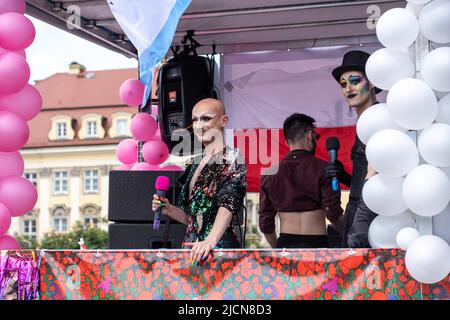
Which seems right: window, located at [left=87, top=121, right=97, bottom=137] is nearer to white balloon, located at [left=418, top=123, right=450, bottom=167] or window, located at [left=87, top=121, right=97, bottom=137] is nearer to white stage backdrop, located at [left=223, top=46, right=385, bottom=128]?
white stage backdrop, located at [left=223, top=46, right=385, bottom=128]

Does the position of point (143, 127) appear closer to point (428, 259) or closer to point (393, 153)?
point (393, 153)

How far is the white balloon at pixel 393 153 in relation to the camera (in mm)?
2834

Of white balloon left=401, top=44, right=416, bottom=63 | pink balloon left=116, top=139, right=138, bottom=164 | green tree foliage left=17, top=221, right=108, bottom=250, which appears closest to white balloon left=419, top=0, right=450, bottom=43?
white balloon left=401, top=44, right=416, bottom=63

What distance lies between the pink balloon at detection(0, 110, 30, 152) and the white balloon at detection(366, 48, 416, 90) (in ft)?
7.58

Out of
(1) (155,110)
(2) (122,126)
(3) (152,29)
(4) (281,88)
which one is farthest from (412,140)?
(2) (122,126)

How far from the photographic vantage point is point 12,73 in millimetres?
4301

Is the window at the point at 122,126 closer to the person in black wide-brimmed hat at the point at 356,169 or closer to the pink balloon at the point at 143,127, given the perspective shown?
the pink balloon at the point at 143,127

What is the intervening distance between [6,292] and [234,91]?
386cm

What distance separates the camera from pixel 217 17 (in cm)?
582

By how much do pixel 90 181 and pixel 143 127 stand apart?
48933 mm

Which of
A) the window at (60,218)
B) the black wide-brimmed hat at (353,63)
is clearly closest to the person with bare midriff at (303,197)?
the black wide-brimmed hat at (353,63)

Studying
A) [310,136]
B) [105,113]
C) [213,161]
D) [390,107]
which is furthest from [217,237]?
[105,113]

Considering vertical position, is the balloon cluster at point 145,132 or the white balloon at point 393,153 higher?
the balloon cluster at point 145,132

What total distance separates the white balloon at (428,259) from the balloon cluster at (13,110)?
2.43 metres
